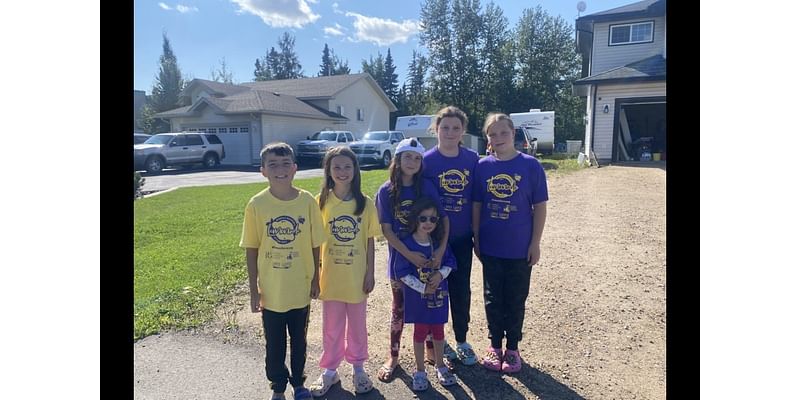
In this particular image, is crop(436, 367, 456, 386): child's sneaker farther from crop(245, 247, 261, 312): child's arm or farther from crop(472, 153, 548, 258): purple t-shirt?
crop(245, 247, 261, 312): child's arm

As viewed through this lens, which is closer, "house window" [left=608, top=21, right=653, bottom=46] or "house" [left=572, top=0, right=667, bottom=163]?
"house" [left=572, top=0, right=667, bottom=163]

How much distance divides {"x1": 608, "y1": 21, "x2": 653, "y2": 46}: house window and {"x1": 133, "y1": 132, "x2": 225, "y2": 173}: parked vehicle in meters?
18.4

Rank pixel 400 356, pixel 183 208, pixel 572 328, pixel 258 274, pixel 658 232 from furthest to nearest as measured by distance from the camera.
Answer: pixel 183 208, pixel 658 232, pixel 572 328, pixel 400 356, pixel 258 274

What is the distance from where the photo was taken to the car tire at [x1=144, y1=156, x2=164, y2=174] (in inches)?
800

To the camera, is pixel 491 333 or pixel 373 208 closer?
pixel 373 208

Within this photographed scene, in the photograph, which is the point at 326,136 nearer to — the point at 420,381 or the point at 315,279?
the point at 315,279

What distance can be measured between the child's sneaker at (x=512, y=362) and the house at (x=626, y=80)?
15913 millimetres

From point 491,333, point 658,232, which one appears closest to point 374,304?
point 491,333

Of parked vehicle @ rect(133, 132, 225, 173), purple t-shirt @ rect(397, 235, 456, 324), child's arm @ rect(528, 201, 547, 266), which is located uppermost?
parked vehicle @ rect(133, 132, 225, 173)

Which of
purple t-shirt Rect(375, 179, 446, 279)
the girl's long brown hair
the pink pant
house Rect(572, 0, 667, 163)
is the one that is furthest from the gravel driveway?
house Rect(572, 0, 667, 163)

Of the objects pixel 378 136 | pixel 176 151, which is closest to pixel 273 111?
pixel 176 151

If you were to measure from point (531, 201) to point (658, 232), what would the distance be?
220 inches
